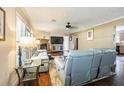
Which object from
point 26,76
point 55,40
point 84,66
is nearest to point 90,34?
point 84,66

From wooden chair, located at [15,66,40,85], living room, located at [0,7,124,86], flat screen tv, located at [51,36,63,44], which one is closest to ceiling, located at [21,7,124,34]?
living room, located at [0,7,124,86]

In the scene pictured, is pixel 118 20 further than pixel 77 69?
Yes

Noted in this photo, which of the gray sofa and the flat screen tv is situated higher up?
the flat screen tv

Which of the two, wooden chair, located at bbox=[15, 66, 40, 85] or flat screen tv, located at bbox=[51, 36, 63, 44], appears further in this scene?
flat screen tv, located at bbox=[51, 36, 63, 44]

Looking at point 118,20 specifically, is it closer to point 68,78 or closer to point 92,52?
point 92,52

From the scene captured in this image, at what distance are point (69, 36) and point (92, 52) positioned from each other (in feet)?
27.8

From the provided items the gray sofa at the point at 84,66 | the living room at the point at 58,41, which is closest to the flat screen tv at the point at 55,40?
the living room at the point at 58,41

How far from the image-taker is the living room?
2.43 metres

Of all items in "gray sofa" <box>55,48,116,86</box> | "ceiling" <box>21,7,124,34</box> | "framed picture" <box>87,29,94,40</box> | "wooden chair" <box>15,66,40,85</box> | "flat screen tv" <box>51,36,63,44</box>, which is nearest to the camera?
"wooden chair" <box>15,66,40,85</box>

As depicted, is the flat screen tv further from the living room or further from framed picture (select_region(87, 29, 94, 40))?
framed picture (select_region(87, 29, 94, 40))

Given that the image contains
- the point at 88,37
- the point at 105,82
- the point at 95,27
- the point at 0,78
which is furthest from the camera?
the point at 88,37

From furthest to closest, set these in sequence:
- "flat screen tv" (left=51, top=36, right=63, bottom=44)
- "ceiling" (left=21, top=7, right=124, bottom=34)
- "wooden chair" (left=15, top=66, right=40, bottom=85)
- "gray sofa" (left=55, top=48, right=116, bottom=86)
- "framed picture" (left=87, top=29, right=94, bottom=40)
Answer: "flat screen tv" (left=51, top=36, right=63, bottom=44) < "framed picture" (left=87, top=29, right=94, bottom=40) < "ceiling" (left=21, top=7, right=124, bottom=34) < "gray sofa" (left=55, top=48, right=116, bottom=86) < "wooden chair" (left=15, top=66, right=40, bottom=85)
